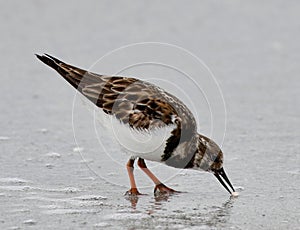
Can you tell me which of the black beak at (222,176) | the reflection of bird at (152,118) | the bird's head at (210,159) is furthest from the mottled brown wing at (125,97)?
the black beak at (222,176)

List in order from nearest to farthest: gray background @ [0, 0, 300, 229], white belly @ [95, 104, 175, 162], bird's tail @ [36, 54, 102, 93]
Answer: gray background @ [0, 0, 300, 229] → white belly @ [95, 104, 175, 162] → bird's tail @ [36, 54, 102, 93]

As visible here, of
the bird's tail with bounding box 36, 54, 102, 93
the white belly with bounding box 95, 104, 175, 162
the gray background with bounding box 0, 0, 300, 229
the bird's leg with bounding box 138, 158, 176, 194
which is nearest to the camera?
the gray background with bounding box 0, 0, 300, 229

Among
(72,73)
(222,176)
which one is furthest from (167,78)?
(222,176)

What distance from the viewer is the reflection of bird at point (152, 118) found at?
4.52m

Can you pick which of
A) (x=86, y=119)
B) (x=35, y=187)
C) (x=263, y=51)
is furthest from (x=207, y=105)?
(x=35, y=187)

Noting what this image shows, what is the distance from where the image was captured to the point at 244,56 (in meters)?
8.01

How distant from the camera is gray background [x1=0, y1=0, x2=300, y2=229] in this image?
160 inches

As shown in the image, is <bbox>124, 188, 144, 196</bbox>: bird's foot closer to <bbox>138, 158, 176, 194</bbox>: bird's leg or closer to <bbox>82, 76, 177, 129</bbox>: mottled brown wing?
<bbox>138, 158, 176, 194</bbox>: bird's leg

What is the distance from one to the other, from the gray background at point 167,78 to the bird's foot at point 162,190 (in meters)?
0.09

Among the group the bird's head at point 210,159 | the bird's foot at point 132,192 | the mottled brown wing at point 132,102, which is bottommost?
the bird's foot at point 132,192

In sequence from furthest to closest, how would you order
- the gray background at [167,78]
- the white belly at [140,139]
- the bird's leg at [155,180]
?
1. the bird's leg at [155,180]
2. the white belly at [140,139]
3. the gray background at [167,78]

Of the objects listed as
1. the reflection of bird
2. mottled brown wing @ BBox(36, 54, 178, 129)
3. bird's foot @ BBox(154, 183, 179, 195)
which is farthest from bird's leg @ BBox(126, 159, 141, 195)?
mottled brown wing @ BBox(36, 54, 178, 129)

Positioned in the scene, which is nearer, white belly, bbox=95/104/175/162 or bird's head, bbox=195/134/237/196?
white belly, bbox=95/104/175/162

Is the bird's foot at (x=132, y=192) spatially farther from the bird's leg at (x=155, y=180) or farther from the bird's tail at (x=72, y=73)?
the bird's tail at (x=72, y=73)
